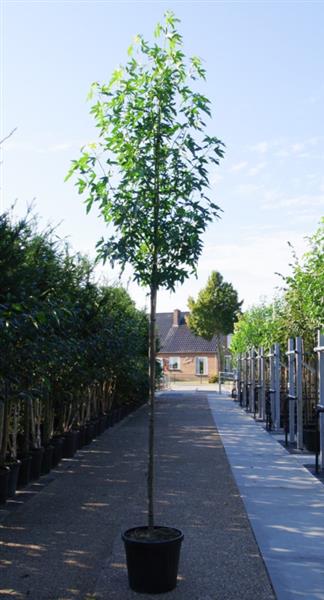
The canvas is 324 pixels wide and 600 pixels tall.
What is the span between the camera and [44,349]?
630 cm

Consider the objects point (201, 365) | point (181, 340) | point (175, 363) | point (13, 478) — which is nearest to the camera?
point (13, 478)

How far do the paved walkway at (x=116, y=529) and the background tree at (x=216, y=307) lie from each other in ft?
129

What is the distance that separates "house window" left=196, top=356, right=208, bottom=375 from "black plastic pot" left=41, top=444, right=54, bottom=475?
51199mm

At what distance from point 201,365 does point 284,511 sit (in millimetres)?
54154

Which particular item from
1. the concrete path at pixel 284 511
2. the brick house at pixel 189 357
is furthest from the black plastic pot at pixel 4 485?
the brick house at pixel 189 357

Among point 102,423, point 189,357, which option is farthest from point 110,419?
point 189,357

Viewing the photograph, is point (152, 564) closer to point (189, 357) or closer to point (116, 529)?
point (116, 529)

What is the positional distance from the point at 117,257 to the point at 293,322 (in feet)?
35.0

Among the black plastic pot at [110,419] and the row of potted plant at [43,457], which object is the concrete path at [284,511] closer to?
the row of potted plant at [43,457]

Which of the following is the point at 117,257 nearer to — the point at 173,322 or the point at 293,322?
the point at 293,322

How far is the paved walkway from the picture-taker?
180 inches

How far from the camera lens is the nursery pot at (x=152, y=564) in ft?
14.4

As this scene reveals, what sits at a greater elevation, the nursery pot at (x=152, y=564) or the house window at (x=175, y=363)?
the house window at (x=175, y=363)

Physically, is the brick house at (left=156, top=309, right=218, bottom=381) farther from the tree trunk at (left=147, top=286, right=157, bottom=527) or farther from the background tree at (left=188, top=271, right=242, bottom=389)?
the tree trunk at (left=147, top=286, right=157, bottom=527)
